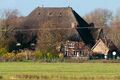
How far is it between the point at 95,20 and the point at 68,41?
36585 millimetres

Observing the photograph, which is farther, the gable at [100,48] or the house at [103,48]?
the gable at [100,48]

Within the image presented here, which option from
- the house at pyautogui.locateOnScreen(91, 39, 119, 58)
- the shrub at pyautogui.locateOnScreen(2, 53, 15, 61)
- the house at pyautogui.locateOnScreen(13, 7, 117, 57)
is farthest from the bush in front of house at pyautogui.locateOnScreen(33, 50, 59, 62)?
the house at pyautogui.locateOnScreen(91, 39, 119, 58)

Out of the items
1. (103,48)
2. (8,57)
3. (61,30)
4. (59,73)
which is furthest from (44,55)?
(59,73)

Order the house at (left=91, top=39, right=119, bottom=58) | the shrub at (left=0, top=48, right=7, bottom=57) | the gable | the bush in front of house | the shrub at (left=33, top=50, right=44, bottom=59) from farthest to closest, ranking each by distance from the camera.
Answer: the gable, the house at (left=91, top=39, right=119, bottom=58), the shrub at (left=0, top=48, right=7, bottom=57), the shrub at (left=33, top=50, right=44, bottom=59), the bush in front of house

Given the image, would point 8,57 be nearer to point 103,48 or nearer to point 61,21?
point 103,48

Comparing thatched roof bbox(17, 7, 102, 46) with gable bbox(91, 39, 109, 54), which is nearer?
gable bbox(91, 39, 109, 54)

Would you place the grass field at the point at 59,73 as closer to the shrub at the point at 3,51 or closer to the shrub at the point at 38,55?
the shrub at the point at 38,55

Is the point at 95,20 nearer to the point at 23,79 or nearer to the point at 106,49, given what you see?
the point at 106,49

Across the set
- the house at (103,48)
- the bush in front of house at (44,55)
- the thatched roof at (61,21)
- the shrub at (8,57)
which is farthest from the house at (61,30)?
the shrub at (8,57)

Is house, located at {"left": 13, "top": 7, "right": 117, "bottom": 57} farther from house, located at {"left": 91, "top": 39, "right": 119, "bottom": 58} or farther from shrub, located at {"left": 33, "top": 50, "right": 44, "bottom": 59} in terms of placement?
shrub, located at {"left": 33, "top": 50, "right": 44, "bottom": 59}

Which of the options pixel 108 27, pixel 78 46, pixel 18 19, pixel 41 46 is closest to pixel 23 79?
pixel 41 46

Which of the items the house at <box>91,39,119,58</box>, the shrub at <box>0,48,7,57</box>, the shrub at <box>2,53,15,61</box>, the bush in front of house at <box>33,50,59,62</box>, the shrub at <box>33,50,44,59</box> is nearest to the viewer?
the shrub at <box>2,53,15,61</box>

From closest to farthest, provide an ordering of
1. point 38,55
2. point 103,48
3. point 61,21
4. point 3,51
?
point 38,55
point 3,51
point 103,48
point 61,21

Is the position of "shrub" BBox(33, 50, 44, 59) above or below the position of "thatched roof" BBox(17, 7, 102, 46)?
below
